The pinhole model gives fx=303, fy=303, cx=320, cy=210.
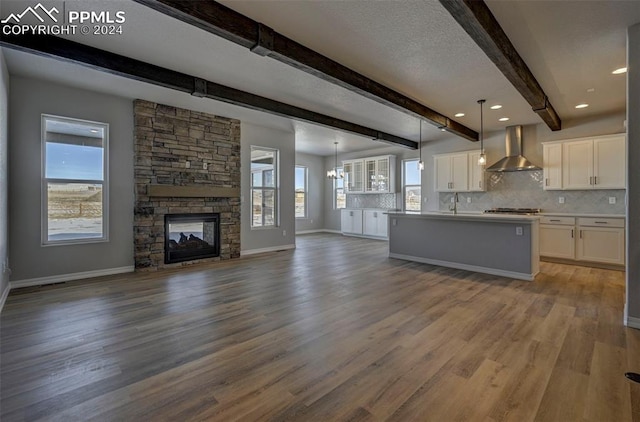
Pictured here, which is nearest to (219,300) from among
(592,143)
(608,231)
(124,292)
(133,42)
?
(124,292)

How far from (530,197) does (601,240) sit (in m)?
1.50

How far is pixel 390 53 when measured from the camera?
341cm

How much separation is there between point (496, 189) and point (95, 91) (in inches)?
318

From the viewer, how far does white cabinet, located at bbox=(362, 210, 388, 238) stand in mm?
9165

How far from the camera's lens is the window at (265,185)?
721 centimetres

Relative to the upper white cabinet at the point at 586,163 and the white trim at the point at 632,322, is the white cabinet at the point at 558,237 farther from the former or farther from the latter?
the white trim at the point at 632,322

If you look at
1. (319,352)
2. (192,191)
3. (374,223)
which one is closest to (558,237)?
(374,223)

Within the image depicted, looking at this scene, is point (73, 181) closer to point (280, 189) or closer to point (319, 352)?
point (280, 189)

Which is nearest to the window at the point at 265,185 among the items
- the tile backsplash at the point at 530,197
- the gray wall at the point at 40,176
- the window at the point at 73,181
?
the gray wall at the point at 40,176

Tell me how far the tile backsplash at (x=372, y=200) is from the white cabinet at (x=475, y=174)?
2595 millimetres

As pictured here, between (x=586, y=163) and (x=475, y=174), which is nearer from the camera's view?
(x=586, y=163)

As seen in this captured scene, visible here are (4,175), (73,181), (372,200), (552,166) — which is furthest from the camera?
(372,200)

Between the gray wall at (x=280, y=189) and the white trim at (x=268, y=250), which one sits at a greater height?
the gray wall at (x=280, y=189)

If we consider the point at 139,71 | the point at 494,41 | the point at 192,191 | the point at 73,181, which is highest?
the point at 139,71
